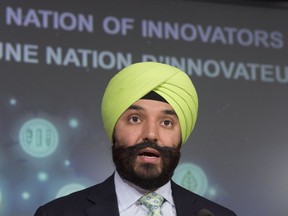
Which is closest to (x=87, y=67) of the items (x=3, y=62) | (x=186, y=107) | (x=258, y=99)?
(x=3, y=62)

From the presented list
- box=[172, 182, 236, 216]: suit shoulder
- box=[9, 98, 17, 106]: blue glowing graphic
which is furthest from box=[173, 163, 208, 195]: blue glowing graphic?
box=[172, 182, 236, 216]: suit shoulder

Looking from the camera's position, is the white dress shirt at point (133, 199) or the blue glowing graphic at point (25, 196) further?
the blue glowing graphic at point (25, 196)

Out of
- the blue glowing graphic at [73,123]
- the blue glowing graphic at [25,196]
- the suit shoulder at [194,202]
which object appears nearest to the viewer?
Answer: the suit shoulder at [194,202]

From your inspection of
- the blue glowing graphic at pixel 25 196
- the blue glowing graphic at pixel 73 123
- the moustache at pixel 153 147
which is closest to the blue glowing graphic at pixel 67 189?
the blue glowing graphic at pixel 25 196

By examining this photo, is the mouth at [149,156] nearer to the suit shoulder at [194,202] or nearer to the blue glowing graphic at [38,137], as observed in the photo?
the suit shoulder at [194,202]

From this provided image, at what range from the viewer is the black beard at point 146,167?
2.32 meters

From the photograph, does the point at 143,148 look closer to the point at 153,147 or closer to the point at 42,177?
the point at 153,147

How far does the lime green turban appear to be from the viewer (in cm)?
238

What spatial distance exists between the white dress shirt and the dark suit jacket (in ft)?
0.06

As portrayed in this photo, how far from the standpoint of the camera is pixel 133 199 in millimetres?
2371

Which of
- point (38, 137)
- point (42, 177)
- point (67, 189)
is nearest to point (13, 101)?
point (38, 137)

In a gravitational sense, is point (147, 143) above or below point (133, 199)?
above

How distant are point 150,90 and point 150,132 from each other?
15cm

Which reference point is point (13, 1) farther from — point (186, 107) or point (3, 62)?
point (186, 107)
